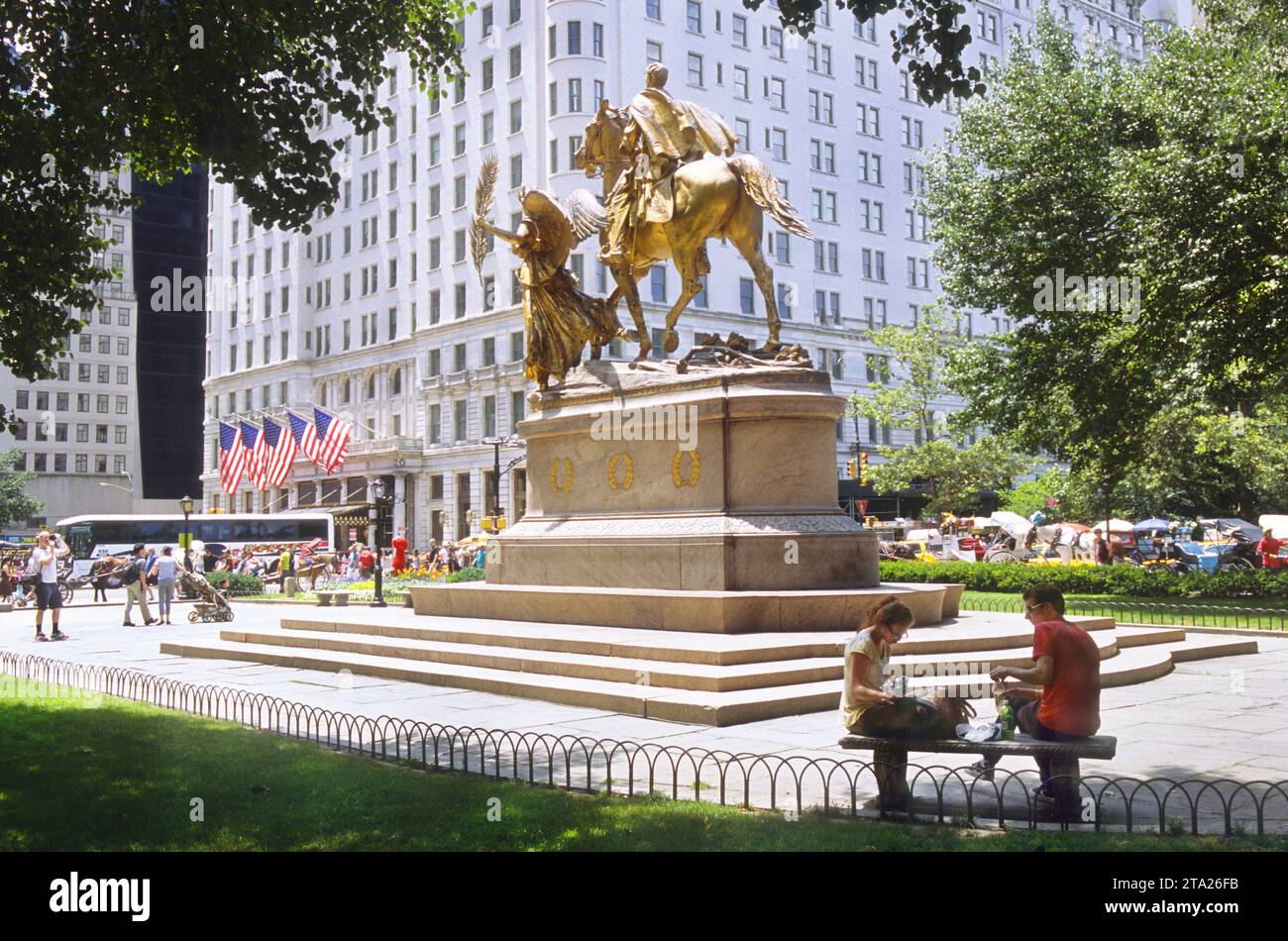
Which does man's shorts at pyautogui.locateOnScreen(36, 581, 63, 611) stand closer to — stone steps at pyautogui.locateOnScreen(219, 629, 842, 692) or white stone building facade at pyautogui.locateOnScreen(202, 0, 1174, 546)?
stone steps at pyautogui.locateOnScreen(219, 629, 842, 692)

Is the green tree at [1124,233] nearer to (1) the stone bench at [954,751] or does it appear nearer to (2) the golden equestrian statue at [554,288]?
(2) the golden equestrian statue at [554,288]

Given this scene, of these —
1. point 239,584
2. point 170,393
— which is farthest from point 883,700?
point 170,393

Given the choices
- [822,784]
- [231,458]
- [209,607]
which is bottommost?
[822,784]

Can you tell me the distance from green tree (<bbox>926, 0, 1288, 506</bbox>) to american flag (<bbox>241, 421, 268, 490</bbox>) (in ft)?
97.2

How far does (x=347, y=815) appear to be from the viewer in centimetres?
701

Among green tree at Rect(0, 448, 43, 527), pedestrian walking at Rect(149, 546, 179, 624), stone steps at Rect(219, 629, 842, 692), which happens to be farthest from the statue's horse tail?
green tree at Rect(0, 448, 43, 527)

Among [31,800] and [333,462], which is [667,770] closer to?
[31,800]

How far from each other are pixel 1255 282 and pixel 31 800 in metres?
21.9

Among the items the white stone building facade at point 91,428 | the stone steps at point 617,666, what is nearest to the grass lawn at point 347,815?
the stone steps at point 617,666

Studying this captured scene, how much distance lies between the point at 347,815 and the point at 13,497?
84246 millimetres

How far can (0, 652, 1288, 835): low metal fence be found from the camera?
21.7ft

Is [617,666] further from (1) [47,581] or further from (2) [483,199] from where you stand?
(1) [47,581]

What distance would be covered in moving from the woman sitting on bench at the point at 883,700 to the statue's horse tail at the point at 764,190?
28.2 feet

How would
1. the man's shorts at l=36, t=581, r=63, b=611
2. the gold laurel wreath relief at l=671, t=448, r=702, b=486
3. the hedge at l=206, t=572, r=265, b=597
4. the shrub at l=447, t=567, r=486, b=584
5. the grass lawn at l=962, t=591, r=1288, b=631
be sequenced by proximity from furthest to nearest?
the hedge at l=206, t=572, r=265, b=597
the shrub at l=447, t=567, r=486, b=584
the man's shorts at l=36, t=581, r=63, b=611
the grass lawn at l=962, t=591, r=1288, b=631
the gold laurel wreath relief at l=671, t=448, r=702, b=486
